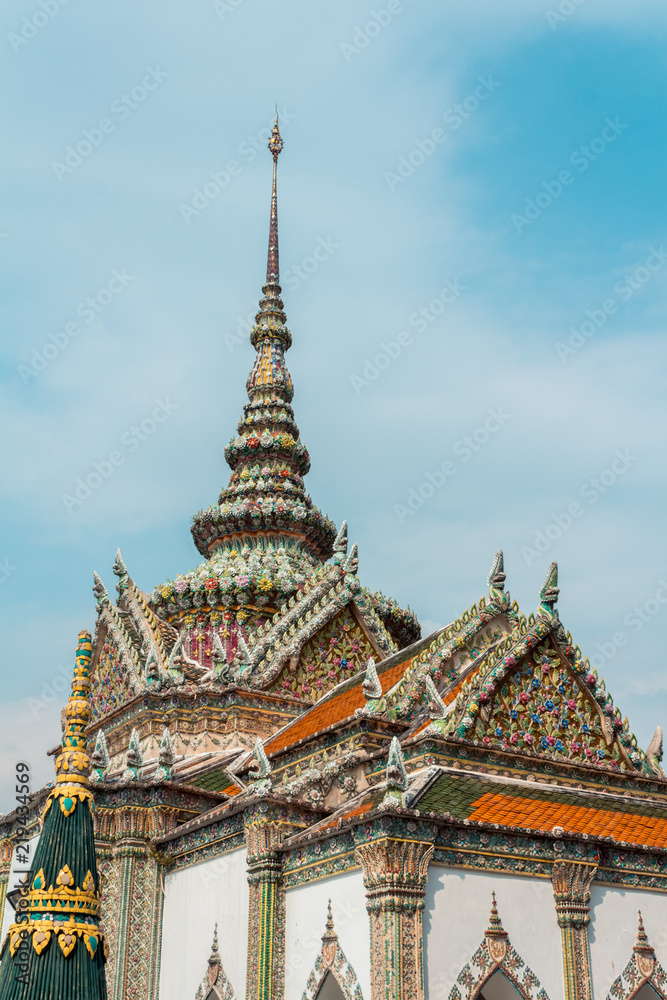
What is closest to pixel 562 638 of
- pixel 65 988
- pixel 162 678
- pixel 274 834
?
pixel 274 834

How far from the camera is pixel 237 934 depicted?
13125 mm

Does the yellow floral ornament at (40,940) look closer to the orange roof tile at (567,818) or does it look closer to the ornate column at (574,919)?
the orange roof tile at (567,818)

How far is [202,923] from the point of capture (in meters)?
14.0

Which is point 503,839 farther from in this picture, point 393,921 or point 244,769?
point 244,769

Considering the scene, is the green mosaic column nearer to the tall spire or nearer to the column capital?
the column capital

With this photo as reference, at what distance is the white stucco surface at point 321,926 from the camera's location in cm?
1122

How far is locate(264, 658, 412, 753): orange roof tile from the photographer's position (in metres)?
16.6

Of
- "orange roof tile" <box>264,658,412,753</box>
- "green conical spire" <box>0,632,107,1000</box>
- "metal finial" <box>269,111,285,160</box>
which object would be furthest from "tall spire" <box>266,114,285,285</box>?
"green conical spire" <box>0,632,107,1000</box>

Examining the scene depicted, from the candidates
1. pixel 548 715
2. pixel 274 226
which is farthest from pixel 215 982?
pixel 274 226

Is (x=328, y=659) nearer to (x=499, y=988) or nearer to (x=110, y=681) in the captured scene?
(x=110, y=681)

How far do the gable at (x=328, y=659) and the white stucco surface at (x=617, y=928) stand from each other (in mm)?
7717

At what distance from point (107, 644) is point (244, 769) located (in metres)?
5.30

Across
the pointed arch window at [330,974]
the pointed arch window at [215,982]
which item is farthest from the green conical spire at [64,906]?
the pointed arch window at [215,982]

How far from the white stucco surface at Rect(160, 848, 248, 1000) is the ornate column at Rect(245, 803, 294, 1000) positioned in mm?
447
